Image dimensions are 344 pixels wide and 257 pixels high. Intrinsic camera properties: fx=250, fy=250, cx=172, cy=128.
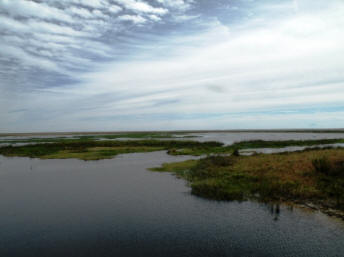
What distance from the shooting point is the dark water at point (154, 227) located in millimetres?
11391

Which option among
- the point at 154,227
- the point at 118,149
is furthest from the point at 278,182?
the point at 118,149

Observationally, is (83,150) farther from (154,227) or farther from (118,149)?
(154,227)

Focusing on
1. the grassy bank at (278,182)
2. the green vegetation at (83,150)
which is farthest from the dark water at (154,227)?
the green vegetation at (83,150)

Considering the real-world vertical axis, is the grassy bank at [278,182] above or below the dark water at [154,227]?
above

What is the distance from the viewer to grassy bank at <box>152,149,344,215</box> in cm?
1736

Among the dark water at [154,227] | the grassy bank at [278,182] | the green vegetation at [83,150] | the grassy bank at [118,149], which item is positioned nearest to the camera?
the dark water at [154,227]

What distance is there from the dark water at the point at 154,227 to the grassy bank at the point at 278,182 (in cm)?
178

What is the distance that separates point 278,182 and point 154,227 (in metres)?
11.2

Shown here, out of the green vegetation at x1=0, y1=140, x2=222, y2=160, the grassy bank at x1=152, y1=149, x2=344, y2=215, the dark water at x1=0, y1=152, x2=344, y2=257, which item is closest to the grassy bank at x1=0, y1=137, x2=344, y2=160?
the green vegetation at x1=0, y1=140, x2=222, y2=160

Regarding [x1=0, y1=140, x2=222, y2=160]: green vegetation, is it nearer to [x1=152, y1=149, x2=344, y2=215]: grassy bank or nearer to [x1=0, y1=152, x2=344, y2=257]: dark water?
[x1=152, y1=149, x2=344, y2=215]: grassy bank

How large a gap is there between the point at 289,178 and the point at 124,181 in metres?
15.5

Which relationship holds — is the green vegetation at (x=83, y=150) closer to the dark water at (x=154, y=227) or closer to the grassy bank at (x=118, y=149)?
the grassy bank at (x=118, y=149)

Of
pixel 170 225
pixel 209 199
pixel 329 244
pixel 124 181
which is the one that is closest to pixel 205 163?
pixel 124 181

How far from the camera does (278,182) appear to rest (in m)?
19.8
